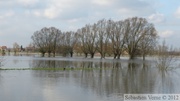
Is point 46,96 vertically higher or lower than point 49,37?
lower

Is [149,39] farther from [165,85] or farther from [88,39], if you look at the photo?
[165,85]

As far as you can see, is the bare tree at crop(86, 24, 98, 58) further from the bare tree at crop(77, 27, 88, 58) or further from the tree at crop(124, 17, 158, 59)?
the tree at crop(124, 17, 158, 59)

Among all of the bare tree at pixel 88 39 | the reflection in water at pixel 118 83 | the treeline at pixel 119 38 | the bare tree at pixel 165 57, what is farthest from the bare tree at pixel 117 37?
the reflection in water at pixel 118 83

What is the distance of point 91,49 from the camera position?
98188 millimetres

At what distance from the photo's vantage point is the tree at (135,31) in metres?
81.3

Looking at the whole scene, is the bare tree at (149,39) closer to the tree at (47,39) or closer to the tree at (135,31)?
the tree at (135,31)

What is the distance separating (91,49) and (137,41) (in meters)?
20.3

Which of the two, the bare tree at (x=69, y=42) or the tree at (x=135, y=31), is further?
the bare tree at (x=69, y=42)

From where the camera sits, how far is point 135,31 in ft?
268

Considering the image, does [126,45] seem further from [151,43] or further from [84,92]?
[84,92]

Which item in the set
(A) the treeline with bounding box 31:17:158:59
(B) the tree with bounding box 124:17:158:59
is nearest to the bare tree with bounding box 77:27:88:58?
(A) the treeline with bounding box 31:17:158:59

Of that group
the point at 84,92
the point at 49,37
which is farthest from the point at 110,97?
the point at 49,37

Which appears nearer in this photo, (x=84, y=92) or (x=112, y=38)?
(x=84, y=92)

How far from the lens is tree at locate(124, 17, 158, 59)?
8131cm
